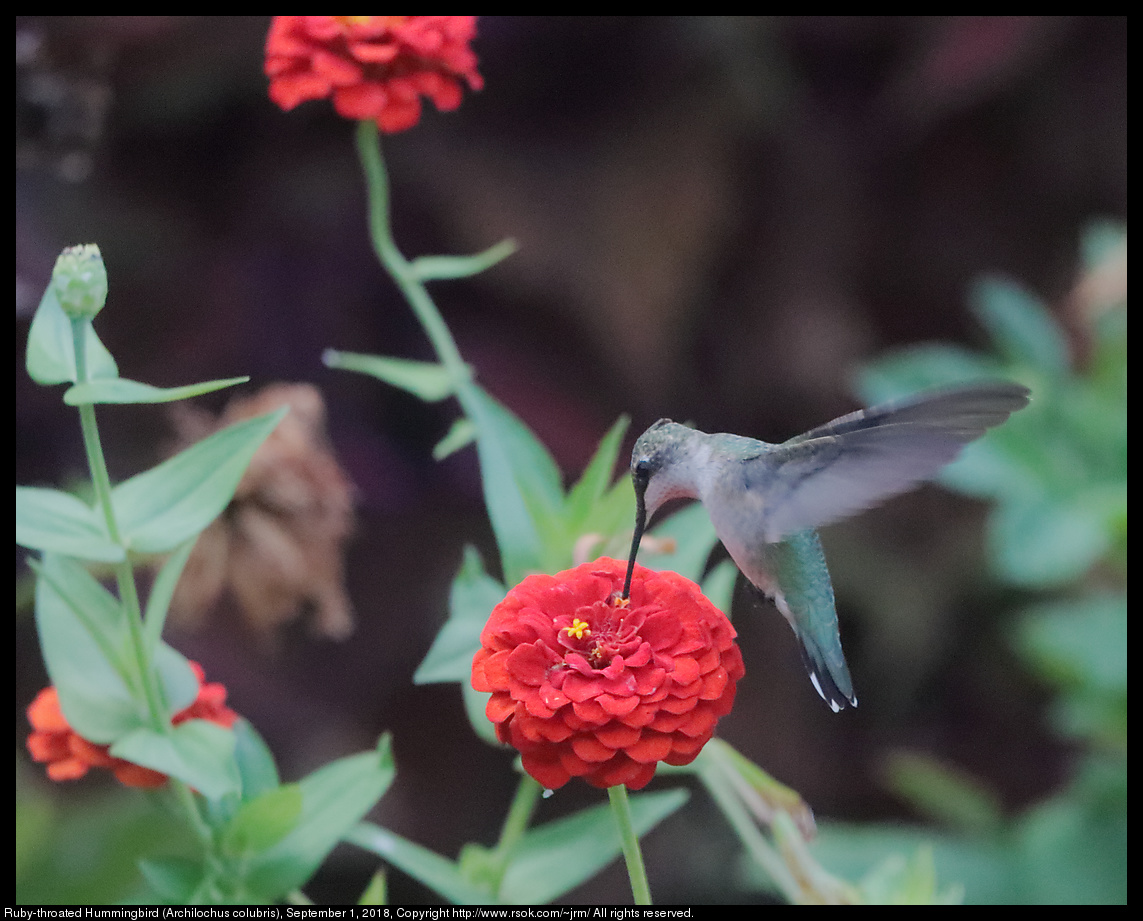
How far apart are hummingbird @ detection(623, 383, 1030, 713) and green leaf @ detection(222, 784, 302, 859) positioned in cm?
18

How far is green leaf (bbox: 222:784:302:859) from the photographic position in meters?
0.47

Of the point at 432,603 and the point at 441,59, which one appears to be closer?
the point at 441,59

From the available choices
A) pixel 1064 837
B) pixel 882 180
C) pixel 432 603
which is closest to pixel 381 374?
pixel 432 603

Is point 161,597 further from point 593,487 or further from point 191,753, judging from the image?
point 593,487

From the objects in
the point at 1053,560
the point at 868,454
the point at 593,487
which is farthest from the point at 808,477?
the point at 1053,560

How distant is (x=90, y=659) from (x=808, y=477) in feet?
1.03

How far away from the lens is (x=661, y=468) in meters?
0.46

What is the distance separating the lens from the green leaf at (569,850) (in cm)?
53

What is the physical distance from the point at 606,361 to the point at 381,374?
25.6 inches

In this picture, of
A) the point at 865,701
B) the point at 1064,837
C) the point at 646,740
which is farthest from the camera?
the point at 865,701

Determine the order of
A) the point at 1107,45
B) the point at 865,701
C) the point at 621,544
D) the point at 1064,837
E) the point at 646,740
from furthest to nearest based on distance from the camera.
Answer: the point at 865,701 < the point at 1107,45 < the point at 1064,837 < the point at 621,544 < the point at 646,740

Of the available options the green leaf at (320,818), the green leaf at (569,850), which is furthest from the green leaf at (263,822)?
the green leaf at (569,850)
